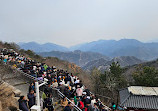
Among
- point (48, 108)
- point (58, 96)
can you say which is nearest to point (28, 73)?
point (58, 96)

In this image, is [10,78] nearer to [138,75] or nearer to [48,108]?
[48,108]

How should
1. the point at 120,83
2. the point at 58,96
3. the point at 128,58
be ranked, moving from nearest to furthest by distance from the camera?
the point at 58,96
the point at 120,83
the point at 128,58

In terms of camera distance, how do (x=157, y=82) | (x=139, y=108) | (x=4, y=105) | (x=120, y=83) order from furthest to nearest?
(x=120, y=83) → (x=157, y=82) → (x=139, y=108) → (x=4, y=105)

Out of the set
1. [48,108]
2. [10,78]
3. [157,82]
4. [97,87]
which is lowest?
[97,87]

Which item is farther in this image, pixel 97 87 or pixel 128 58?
pixel 128 58

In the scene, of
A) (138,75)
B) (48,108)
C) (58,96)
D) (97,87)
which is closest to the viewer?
(48,108)

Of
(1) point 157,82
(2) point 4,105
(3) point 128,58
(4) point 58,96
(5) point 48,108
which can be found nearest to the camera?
(2) point 4,105

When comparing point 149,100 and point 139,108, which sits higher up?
point 149,100

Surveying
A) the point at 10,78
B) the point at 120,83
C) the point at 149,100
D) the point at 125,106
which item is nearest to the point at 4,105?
the point at 10,78

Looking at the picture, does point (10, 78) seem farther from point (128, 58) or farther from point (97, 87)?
point (128, 58)
